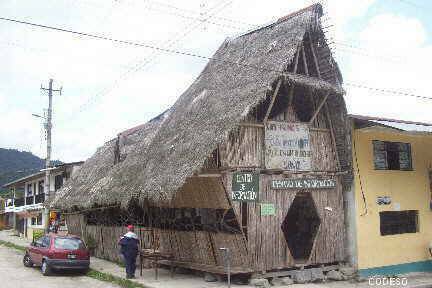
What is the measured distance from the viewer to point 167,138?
56.8ft

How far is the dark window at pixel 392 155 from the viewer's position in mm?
16578

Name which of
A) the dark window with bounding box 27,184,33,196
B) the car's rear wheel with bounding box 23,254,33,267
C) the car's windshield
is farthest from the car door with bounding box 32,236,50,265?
the dark window with bounding box 27,184,33,196

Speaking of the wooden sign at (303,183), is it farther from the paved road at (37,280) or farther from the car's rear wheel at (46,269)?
the car's rear wheel at (46,269)

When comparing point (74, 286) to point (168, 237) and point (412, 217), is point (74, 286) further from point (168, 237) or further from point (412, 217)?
point (412, 217)

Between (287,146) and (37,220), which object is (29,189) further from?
(287,146)

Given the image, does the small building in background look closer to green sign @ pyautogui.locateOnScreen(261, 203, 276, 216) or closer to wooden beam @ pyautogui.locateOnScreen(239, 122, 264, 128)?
wooden beam @ pyautogui.locateOnScreen(239, 122, 264, 128)

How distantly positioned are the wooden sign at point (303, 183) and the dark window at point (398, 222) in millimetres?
2458

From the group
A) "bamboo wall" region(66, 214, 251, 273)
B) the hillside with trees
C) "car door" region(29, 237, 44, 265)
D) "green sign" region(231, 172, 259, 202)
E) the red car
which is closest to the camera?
"green sign" region(231, 172, 259, 202)

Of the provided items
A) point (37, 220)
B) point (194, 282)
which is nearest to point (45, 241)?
point (194, 282)

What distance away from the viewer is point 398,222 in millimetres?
17000

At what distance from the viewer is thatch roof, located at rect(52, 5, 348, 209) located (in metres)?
13.9

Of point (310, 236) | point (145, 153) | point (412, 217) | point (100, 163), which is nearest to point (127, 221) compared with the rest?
point (145, 153)

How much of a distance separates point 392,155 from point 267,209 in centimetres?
580

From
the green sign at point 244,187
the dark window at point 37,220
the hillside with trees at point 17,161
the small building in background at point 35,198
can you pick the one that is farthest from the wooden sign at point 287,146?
the hillside with trees at point 17,161
